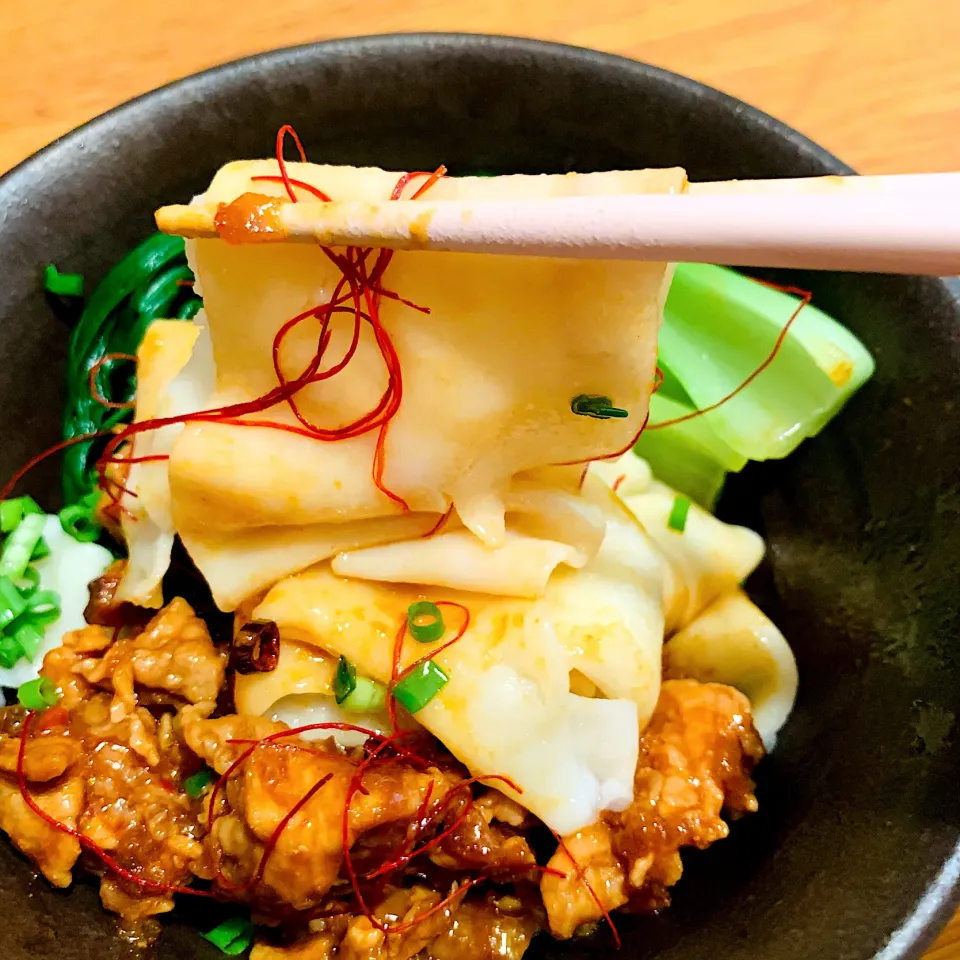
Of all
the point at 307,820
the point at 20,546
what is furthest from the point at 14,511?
the point at 307,820

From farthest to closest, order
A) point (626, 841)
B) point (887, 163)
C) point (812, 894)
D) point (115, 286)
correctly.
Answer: point (887, 163), point (115, 286), point (626, 841), point (812, 894)

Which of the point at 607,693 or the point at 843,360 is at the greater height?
the point at 843,360

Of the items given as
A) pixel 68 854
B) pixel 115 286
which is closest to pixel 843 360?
pixel 115 286

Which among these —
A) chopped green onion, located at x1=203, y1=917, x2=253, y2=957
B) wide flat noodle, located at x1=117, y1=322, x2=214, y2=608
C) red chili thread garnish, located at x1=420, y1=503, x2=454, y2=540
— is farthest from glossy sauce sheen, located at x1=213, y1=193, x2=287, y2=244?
chopped green onion, located at x1=203, y1=917, x2=253, y2=957

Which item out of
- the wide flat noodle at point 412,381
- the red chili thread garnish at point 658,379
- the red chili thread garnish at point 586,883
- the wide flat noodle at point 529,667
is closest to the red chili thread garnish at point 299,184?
the wide flat noodle at point 412,381

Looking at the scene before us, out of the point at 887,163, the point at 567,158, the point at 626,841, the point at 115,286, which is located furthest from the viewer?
the point at 887,163

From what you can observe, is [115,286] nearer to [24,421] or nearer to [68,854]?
[24,421]
